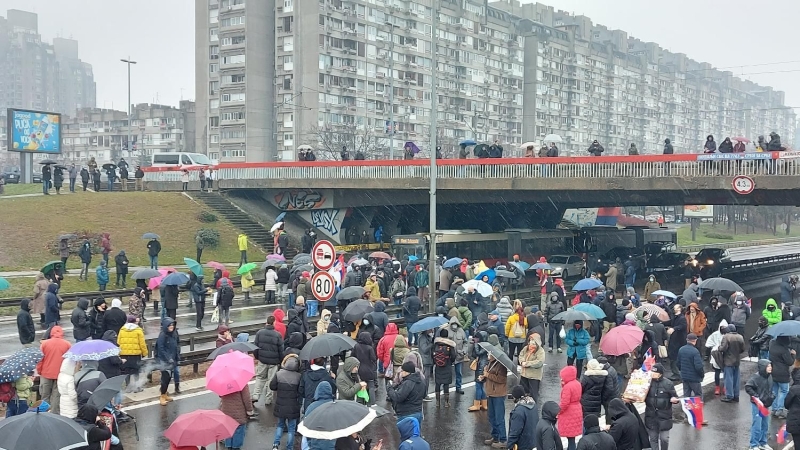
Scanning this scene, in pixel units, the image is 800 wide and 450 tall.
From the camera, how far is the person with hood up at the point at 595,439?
326 inches

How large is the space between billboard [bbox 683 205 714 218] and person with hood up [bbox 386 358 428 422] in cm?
6991

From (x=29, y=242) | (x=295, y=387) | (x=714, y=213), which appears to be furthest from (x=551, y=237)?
(x=714, y=213)

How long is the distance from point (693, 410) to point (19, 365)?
35.6ft

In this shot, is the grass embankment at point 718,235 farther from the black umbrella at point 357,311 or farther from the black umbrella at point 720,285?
the black umbrella at point 357,311

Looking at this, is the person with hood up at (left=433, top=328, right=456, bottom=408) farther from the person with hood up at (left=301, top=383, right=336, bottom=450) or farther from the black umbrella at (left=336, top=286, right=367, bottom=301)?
the black umbrella at (left=336, top=286, right=367, bottom=301)

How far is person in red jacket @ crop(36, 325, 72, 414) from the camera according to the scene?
12.5m

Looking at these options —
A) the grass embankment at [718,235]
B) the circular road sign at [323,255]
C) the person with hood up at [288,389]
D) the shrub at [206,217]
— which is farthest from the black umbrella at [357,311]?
the grass embankment at [718,235]

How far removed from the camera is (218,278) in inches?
931

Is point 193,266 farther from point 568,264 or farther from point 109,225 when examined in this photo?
point 568,264

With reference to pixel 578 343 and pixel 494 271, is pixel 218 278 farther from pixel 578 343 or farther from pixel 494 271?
pixel 578 343

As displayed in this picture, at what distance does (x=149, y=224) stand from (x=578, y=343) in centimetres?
2927

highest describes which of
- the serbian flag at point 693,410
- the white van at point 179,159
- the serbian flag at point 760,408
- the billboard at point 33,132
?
the billboard at point 33,132

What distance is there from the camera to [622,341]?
13.6m

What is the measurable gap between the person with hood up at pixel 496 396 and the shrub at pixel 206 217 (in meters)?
32.4
